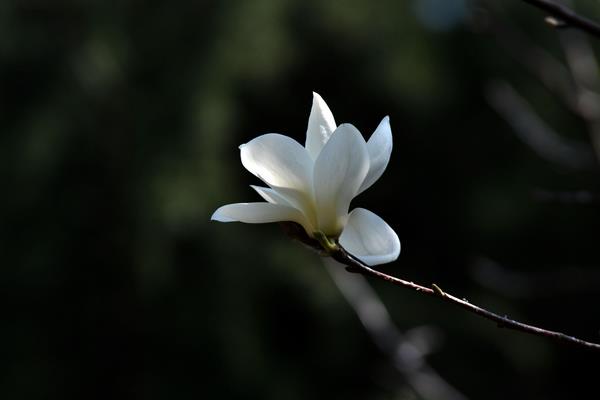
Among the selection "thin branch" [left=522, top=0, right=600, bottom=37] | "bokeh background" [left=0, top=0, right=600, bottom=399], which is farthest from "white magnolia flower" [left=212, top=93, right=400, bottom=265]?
"bokeh background" [left=0, top=0, right=600, bottom=399]

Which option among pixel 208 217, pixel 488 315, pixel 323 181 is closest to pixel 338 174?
pixel 323 181

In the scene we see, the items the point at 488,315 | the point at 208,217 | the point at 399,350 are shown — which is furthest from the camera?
the point at 208,217

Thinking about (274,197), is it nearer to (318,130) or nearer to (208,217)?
(318,130)

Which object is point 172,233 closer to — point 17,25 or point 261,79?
point 261,79

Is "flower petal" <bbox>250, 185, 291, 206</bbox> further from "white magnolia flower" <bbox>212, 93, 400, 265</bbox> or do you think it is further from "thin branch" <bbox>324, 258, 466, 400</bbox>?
"thin branch" <bbox>324, 258, 466, 400</bbox>

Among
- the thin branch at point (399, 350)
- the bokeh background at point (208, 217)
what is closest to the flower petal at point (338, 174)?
the thin branch at point (399, 350)

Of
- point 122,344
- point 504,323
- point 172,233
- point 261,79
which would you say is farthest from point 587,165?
point 122,344
